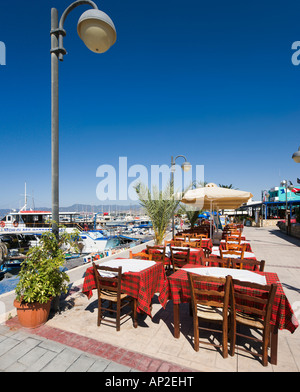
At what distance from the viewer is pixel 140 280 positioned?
322 centimetres

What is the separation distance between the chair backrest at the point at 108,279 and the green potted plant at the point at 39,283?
2.19ft

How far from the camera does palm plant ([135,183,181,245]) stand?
7.15 meters

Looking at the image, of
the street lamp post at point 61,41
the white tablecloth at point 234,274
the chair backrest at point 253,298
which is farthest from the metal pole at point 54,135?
the chair backrest at point 253,298

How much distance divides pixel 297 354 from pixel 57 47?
→ 5.49 meters

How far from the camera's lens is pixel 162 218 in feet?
23.5

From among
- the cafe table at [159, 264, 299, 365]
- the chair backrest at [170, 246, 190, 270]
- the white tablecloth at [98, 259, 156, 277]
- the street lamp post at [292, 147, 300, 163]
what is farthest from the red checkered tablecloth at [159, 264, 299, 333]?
the street lamp post at [292, 147, 300, 163]

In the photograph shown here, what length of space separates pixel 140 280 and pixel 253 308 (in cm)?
148

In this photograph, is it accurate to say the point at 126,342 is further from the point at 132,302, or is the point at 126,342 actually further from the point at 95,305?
the point at 95,305

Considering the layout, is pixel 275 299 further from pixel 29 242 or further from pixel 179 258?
pixel 29 242

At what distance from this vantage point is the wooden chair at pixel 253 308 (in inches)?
94.0

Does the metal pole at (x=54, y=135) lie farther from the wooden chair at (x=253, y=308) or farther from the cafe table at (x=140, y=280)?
the wooden chair at (x=253, y=308)

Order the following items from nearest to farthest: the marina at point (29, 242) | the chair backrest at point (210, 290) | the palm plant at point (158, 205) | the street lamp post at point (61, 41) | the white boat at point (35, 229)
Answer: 1. the chair backrest at point (210, 290)
2. the street lamp post at point (61, 41)
3. the palm plant at point (158, 205)
4. the marina at point (29, 242)
5. the white boat at point (35, 229)
